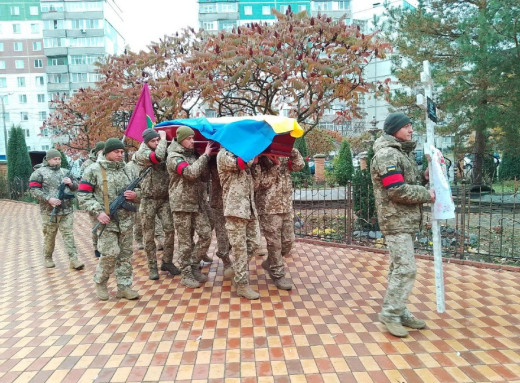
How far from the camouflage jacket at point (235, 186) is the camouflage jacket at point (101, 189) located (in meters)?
1.16

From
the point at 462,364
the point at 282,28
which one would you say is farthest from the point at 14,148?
the point at 462,364

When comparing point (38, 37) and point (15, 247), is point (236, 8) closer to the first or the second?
point (38, 37)

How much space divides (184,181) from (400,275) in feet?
8.13

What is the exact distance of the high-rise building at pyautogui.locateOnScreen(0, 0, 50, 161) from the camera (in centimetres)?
3991

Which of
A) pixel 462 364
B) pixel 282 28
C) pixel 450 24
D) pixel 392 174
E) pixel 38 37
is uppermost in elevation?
pixel 38 37

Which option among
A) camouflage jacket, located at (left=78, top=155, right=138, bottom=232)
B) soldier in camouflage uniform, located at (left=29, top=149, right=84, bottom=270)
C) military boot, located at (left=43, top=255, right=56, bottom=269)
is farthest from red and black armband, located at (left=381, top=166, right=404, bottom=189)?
military boot, located at (left=43, top=255, right=56, bottom=269)

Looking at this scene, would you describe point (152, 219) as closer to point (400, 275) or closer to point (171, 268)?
point (171, 268)

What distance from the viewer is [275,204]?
431 cm

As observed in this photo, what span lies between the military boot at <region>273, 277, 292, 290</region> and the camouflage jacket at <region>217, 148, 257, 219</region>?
90cm

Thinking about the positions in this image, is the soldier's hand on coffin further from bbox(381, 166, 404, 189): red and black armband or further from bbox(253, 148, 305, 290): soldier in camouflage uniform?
bbox(381, 166, 404, 189): red and black armband

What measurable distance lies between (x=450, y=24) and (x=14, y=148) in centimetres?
1773

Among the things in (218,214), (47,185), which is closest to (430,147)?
(218,214)

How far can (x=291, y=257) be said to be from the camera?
557 cm

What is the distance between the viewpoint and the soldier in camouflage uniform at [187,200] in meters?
4.12
